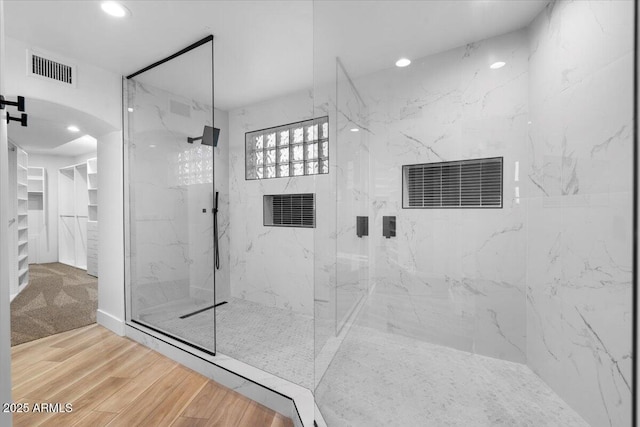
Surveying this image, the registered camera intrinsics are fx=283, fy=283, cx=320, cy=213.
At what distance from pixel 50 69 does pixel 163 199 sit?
1.25 metres

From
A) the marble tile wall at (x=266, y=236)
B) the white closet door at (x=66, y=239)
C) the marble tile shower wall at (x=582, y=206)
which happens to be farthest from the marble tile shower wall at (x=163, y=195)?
the white closet door at (x=66, y=239)

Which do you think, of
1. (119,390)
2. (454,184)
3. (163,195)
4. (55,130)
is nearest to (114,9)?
(163,195)

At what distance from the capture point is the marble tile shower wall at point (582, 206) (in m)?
0.71

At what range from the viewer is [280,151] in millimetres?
3256

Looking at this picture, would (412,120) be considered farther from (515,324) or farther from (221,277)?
(221,277)

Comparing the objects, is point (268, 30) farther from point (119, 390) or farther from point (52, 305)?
point (52, 305)

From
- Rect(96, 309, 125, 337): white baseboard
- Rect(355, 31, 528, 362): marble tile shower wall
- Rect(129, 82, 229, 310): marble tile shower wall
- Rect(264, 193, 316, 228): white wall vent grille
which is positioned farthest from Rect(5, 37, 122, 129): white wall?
Rect(355, 31, 528, 362): marble tile shower wall

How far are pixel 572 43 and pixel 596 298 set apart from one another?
0.74 m

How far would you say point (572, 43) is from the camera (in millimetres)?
840

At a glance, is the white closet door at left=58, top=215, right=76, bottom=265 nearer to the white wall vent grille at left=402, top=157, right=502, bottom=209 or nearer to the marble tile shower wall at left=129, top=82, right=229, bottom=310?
the marble tile shower wall at left=129, top=82, right=229, bottom=310

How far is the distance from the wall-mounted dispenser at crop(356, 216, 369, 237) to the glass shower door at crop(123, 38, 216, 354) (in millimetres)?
1558

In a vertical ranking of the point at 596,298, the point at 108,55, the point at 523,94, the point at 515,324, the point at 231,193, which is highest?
the point at 108,55

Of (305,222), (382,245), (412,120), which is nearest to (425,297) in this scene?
(382,245)

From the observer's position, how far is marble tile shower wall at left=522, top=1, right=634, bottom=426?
2.33ft
